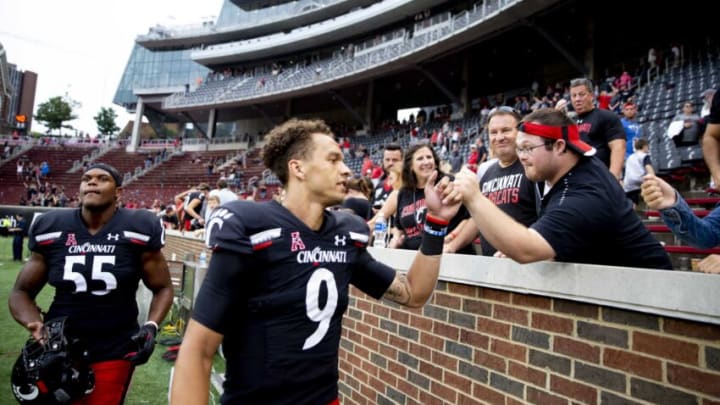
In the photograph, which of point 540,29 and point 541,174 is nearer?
point 541,174

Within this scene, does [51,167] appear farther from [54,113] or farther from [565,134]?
[565,134]

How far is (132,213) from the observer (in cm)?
304

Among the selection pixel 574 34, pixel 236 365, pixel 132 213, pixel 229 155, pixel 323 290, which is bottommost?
pixel 236 365

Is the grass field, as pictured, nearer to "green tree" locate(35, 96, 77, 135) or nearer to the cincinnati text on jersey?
the cincinnati text on jersey

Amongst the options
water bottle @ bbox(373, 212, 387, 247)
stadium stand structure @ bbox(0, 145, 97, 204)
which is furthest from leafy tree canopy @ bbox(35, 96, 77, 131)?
water bottle @ bbox(373, 212, 387, 247)

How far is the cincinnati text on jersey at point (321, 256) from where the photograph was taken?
5.68 ft

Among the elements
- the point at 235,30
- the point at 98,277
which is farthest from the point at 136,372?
the point at 235,30

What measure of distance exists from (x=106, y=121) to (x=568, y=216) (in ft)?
216

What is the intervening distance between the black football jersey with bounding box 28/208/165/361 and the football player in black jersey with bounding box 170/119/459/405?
1.47 metres

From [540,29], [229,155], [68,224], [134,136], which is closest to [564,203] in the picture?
[68,224]

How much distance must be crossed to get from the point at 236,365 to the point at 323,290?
418 mm

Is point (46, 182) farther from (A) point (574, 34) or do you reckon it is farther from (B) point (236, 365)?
(B) point (236, 365)

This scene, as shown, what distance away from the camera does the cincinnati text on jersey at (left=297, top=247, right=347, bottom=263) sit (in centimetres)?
173

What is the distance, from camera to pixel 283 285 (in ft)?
5.50
